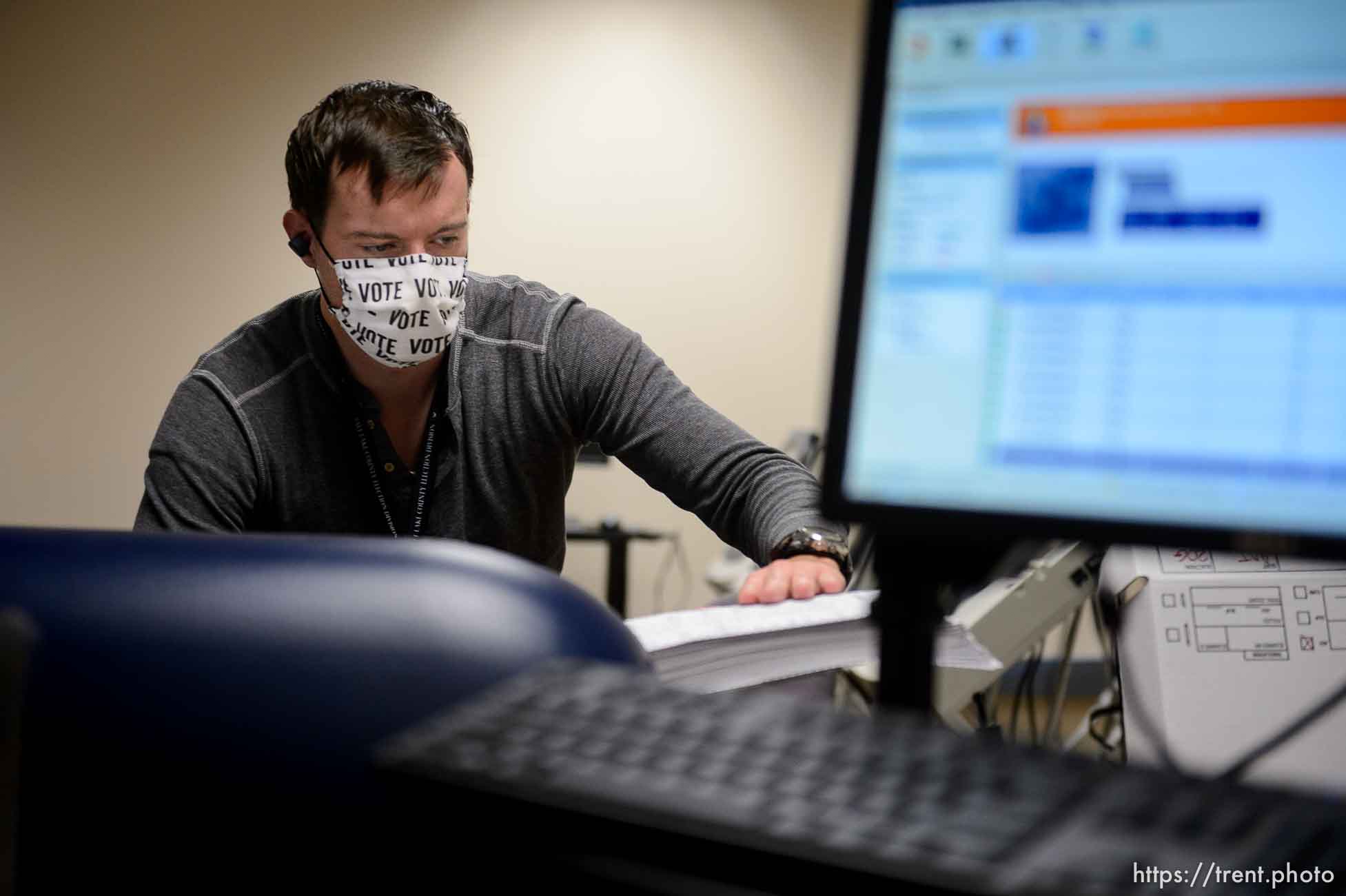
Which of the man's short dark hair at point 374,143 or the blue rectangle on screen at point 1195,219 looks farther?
the man's short dark hair at point 374,143

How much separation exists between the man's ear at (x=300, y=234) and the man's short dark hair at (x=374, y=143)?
0.01m

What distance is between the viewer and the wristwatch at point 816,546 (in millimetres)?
988

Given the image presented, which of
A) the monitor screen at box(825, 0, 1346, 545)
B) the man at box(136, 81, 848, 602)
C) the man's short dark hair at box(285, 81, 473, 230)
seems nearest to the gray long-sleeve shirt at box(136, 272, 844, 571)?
the man at box(136, 81, 848, 602)

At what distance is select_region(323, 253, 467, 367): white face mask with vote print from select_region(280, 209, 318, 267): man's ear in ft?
0.34

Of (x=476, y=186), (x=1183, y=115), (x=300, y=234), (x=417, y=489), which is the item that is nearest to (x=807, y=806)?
(x=1183, y=115)

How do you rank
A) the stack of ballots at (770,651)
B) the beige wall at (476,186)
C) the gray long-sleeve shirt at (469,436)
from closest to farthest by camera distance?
the stack of ballots at (770,651)
the gray long-sleeve shirt at (469,436)
the beige wall at (476,186)

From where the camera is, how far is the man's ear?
4.67 feet

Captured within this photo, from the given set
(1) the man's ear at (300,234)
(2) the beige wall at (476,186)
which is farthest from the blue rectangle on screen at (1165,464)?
(2) the beige wall at (476,186)

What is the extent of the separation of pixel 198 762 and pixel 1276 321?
0.41m

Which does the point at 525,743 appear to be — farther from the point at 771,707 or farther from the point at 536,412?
the point at 536,412

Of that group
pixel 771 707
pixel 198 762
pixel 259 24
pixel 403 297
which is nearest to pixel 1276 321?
pixel 771 707

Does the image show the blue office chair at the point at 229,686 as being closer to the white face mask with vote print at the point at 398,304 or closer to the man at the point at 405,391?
the man at the point at 405,391

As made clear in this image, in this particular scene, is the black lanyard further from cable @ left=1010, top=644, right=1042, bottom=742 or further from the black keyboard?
the black keyboard

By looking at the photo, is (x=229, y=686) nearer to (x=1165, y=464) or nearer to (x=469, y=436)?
(x=1165, y=464)
